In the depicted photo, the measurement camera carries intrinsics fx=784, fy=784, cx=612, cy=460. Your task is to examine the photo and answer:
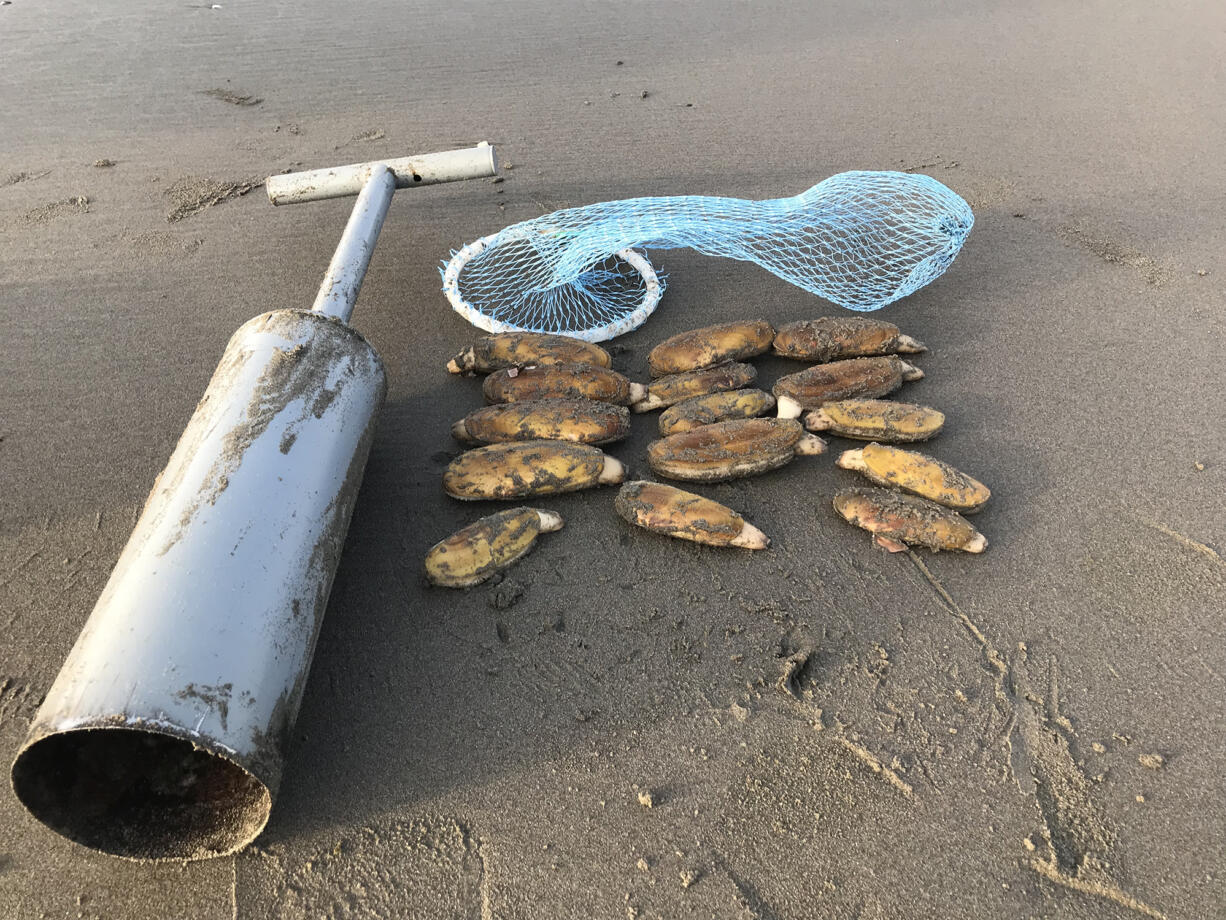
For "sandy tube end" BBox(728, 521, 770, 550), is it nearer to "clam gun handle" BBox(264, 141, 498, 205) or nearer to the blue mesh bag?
the blue mesh bag

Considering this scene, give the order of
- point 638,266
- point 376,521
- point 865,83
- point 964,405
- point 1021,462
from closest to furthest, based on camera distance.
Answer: point 376,521 < point 1021,462 < point 964,405 < point 638,266 < point 865,83

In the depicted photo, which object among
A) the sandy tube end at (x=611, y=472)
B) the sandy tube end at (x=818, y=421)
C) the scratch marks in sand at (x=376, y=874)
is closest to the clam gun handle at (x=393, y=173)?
the sandy tube end at (x=611, y=472)

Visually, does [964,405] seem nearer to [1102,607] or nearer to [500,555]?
[1102,607]

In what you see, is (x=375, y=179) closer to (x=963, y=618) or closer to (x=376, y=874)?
(x=376, y=874)

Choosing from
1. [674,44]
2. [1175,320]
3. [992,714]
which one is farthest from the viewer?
[674,44]

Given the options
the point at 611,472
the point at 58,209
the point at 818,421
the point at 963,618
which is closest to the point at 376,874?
the point at 611,472

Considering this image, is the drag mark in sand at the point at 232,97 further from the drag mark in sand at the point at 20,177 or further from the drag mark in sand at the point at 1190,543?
the drag mark in sand at the point at 1190,543

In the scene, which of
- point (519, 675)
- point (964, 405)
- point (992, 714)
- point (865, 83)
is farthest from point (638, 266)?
point (865, 83)
